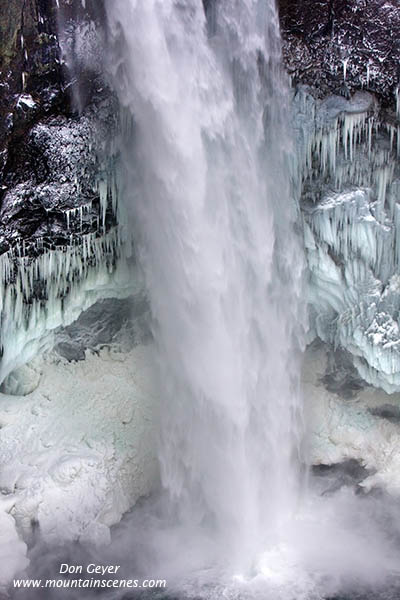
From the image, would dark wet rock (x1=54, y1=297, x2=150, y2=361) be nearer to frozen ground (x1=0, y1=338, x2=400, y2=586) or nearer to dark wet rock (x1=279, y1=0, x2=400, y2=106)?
frozen ground (x1=0, y1=338, x2=400, y2=586)

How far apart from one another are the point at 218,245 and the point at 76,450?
429 cm

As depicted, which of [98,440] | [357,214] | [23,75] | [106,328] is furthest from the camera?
[106,328]

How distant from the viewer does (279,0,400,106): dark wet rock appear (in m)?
11.2

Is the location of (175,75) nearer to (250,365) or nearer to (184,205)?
(184,205)

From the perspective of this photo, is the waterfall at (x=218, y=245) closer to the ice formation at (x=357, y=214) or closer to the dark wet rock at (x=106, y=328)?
the ice formation at (x=357, y=214)

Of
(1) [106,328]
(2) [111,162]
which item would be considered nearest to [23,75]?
(2) [111,162]

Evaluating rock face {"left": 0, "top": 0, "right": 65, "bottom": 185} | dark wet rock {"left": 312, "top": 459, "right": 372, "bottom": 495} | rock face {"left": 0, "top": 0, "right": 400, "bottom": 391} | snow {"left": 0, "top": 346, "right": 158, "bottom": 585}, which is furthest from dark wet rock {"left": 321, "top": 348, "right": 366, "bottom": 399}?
rock face {"left": 0, "top": 0, "right": 65, "bottom": 185}

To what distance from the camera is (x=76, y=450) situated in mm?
12328

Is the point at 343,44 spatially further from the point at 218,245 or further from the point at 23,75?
the point at 23,75

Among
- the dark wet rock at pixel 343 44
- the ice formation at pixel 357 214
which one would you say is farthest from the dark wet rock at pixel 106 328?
the dark wet rock at pixel 343 44

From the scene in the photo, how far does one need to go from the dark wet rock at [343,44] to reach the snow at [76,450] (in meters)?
5.81

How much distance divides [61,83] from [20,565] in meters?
7.36

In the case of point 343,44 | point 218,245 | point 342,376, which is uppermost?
point 343,44

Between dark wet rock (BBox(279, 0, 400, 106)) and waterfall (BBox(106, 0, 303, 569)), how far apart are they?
0.34 metres
